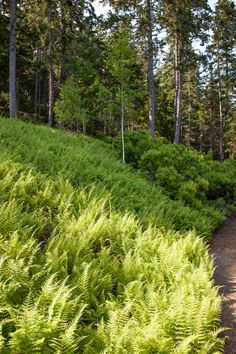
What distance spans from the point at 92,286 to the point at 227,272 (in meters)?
3.80

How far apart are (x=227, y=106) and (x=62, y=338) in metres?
37.7

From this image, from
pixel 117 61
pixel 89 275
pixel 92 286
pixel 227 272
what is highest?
pixel 117 61

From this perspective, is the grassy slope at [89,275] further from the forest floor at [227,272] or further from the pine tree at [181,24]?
the pine tree at [181,24]

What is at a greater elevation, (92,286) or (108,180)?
(108,180)

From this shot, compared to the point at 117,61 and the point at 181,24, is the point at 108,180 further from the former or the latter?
the point at 181,24

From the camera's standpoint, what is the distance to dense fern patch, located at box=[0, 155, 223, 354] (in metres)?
4.19

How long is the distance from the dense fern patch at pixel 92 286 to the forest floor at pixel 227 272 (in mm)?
326

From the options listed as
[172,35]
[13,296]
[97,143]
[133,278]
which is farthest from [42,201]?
[172,35]

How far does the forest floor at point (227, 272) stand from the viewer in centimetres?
548

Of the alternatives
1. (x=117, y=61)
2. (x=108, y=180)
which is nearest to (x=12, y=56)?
(x=117, y=61)

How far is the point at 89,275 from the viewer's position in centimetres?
523

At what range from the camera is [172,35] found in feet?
87.6

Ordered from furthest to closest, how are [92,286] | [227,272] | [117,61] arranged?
[117,61] < [227,272] < [92,286]

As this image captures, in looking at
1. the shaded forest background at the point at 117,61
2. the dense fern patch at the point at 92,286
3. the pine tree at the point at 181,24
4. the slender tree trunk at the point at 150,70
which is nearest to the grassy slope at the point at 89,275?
the dense fern patch at the point at 92,286
